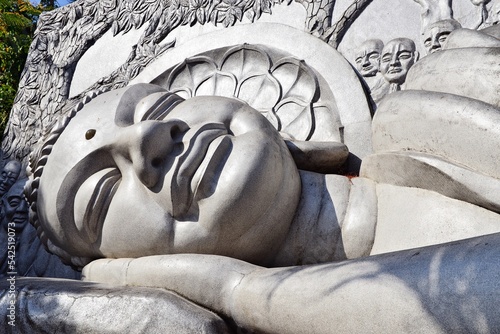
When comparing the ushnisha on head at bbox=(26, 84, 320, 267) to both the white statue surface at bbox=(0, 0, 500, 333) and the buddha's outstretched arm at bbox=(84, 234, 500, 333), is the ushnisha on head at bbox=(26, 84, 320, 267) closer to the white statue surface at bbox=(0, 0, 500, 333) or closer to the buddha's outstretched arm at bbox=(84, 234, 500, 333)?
the white statue surface at bbox=(0, 0, 500, 333)

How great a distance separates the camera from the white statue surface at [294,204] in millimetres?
2002

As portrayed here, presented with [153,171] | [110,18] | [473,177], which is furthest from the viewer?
[110,18]

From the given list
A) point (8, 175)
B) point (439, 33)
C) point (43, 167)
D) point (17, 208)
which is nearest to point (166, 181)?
point (43, 167)

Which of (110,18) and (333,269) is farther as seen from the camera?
(110,18)

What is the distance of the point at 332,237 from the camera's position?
9.36 ft

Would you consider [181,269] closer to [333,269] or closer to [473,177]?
[333,269]

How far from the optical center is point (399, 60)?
379 centimetres

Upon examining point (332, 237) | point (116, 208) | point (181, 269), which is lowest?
point (332, 237)

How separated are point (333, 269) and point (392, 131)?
3.15 feet

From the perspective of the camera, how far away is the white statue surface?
2.00 m

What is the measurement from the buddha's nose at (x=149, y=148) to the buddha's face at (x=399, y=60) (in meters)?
1.68

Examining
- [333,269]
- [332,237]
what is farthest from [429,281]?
[332,237]

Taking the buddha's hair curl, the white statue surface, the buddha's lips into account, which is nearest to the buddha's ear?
the white statue surface

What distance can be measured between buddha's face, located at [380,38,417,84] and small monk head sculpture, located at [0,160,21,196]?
366 cm
